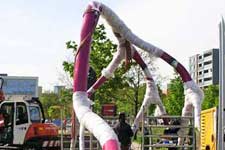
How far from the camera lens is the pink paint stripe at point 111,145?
22.8 feet

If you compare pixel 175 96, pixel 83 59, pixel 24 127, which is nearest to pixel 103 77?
pixel 83 59

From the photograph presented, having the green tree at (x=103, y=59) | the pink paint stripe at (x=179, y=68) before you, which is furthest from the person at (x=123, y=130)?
the green tree at (x=103, y=59)

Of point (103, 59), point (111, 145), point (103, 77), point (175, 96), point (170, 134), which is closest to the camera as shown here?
point (111, 145)

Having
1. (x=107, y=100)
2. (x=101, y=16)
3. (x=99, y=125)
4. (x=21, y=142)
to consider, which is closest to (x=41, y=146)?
(x=21, y=142)

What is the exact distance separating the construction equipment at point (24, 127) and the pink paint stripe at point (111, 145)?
58.7 ft

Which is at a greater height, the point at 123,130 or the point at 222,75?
the point at 222,75

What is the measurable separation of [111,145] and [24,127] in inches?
727

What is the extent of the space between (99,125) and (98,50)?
27.6m

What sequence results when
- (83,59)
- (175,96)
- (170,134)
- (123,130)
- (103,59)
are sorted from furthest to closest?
(175,96) → (103,59) → (123,130) → (170,134) → (83,59)

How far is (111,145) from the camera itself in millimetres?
7020

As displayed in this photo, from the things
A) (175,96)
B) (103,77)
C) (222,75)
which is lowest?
(222,75)

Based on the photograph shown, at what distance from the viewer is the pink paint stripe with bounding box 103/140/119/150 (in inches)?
274

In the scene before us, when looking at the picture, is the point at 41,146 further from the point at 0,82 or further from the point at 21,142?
the point at 0,82

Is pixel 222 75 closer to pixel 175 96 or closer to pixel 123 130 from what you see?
pixel 123 130
